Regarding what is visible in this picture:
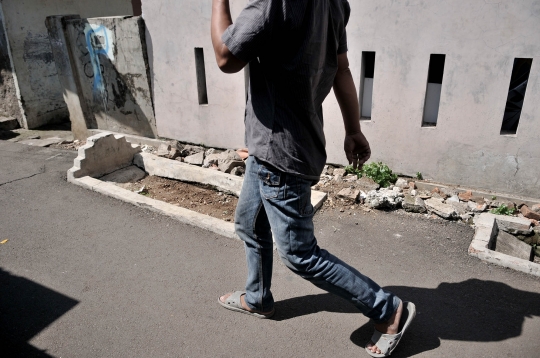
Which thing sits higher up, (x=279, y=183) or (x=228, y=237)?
(x=279, y=183)

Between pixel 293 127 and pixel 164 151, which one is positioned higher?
pixel 293 127

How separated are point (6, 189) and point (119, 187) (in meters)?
1.48

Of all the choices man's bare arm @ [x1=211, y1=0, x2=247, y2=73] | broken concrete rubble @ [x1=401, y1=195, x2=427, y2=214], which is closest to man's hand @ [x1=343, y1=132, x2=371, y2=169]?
man's bare arm @ [x1=211, y1=0, x2=247, y2=73]

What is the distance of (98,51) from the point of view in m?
7.34

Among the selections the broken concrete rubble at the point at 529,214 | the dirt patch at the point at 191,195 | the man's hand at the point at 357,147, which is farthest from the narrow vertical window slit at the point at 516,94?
the dirt patch at the point at 191,195

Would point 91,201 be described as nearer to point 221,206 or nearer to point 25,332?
point 221,206

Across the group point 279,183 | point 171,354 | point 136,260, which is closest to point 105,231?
point 136,260

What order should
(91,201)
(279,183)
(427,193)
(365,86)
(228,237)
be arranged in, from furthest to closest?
(365,86) → (427,193) → (91,201) → (228,237) → (279,183)

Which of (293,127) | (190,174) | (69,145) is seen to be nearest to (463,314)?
(293,127)

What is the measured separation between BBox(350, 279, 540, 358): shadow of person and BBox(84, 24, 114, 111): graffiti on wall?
6088 mm

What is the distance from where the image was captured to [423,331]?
2803mm

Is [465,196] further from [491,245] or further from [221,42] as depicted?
[221,42]

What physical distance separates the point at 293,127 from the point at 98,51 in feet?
20.4

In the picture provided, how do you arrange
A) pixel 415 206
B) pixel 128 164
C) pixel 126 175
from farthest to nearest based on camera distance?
pixel 128 164
pixel 126 175
pixel 415 206
